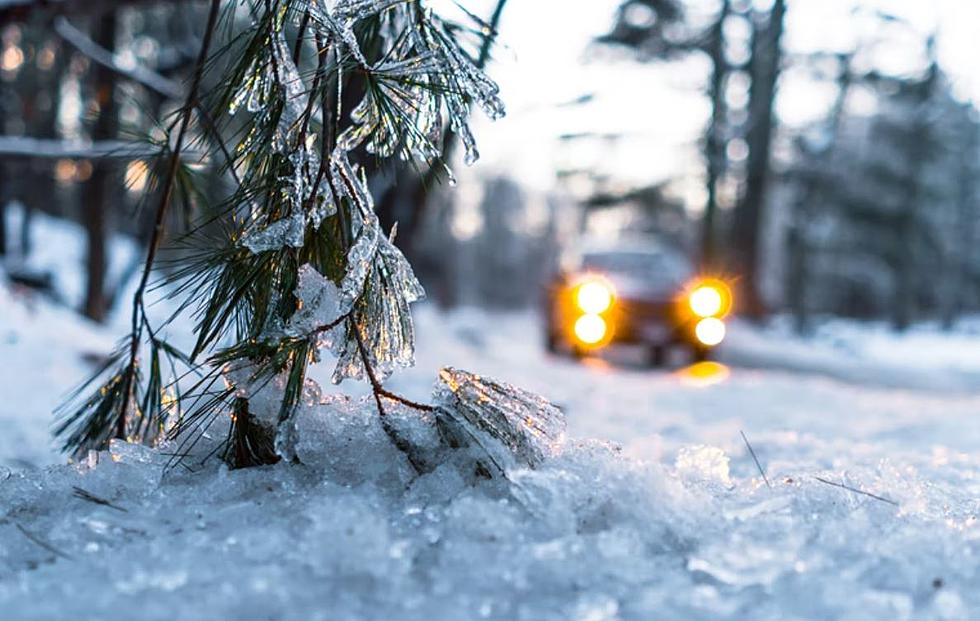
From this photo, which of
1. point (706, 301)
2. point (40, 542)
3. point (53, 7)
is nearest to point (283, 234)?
point (40, 542)

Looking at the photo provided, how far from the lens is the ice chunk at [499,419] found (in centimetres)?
181

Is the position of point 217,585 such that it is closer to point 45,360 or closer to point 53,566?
point 53,566

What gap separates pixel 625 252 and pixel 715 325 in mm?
1514

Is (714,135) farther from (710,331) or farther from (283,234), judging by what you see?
(283,234)

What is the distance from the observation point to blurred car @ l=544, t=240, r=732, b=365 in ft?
30.7

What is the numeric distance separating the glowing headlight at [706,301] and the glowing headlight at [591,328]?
102 centimetres

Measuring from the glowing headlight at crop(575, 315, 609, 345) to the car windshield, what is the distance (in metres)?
0.83

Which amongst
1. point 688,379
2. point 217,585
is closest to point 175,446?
point 217,585

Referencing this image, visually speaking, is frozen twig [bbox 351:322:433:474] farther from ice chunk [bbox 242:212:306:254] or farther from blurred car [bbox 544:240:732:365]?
blurred car [bbox 544:240:732:365]

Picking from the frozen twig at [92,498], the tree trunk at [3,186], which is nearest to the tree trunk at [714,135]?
the tree trunk at [3,186]

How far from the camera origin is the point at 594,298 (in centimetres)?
938

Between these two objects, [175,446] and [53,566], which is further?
[175,446]

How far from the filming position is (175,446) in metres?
2.04

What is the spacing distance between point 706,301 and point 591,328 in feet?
4.34
